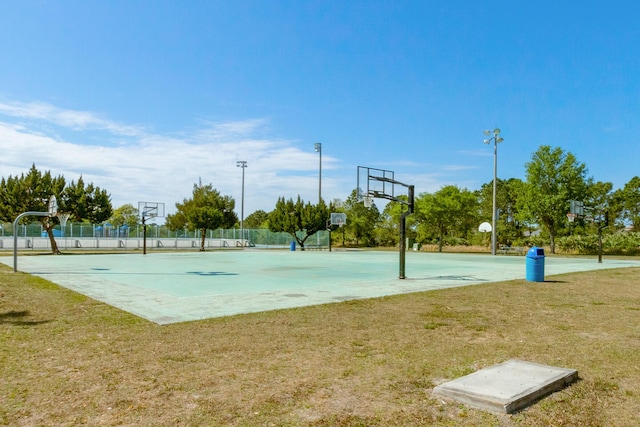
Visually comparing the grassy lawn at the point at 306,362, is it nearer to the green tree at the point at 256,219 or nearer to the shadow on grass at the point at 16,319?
the shadow on grass at the point at 16,319

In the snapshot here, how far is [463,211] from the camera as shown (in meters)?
45.5

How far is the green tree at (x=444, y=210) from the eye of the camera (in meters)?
44.3

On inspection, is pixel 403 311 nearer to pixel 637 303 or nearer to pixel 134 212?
pixel 637 303

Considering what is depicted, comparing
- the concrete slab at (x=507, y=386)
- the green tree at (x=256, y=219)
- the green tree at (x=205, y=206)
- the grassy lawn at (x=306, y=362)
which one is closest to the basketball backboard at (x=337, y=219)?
the green tree at (x=205, y=206)

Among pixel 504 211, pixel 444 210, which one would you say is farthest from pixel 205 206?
pixel 504 211

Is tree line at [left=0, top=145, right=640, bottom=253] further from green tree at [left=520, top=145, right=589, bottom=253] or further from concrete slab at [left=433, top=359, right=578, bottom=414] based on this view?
concrete slab at [left=433, top=359, right=578, bottom=414]

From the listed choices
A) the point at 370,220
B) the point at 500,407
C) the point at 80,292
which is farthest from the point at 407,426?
the point at 370,220

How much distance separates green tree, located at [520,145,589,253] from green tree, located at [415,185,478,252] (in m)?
5.88

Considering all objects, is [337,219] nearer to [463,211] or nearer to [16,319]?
[463,211]

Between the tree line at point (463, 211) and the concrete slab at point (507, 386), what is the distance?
2695 centimetres

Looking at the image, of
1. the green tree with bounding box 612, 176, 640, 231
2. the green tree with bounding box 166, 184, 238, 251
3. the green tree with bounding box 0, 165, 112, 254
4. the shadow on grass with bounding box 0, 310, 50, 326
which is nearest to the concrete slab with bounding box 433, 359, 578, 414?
the shadow on grass with bounding box 0, 310, 50, 326

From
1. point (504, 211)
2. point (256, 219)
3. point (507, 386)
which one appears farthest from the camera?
point (256, 219)

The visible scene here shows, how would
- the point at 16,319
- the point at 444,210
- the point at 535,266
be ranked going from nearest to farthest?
the point at 16,319 → the point at 535,266 → the point at 444,210

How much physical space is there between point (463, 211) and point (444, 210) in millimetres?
2463
